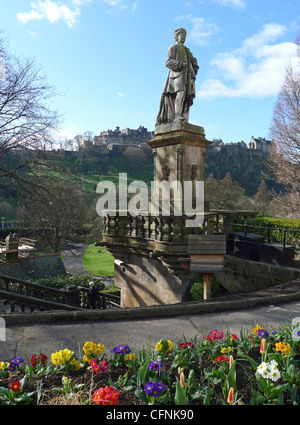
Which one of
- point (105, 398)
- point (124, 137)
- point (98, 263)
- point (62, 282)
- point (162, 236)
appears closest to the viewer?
point (105, 398)

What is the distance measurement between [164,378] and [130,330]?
6.26ft

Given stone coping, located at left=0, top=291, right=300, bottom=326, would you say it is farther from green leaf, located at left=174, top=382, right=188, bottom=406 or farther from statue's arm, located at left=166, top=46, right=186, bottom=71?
statue's arm, located at left=166, top=46, right=186, bottom=71

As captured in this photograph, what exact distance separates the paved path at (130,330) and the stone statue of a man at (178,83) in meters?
7.81

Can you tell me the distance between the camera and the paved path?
4062 mm

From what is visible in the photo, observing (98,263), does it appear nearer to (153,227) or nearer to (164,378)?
(153,227)

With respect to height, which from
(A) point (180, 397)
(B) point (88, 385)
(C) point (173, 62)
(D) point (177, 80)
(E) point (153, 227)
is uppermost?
(C) point (173, 62)

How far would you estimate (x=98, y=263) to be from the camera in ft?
110

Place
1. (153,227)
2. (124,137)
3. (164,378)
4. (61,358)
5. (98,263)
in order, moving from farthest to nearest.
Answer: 1. (124,137)
2. (98,263)
3. (153,227)
4. (61,358)
5. (164,378)

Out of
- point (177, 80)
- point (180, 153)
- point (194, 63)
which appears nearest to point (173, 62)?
point (177, 80)

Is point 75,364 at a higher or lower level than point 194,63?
lower

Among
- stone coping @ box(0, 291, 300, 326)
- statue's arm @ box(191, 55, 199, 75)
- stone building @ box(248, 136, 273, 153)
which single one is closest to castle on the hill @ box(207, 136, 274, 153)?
stone building @ box(248, 136, 273, 153)

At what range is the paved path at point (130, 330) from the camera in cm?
406
